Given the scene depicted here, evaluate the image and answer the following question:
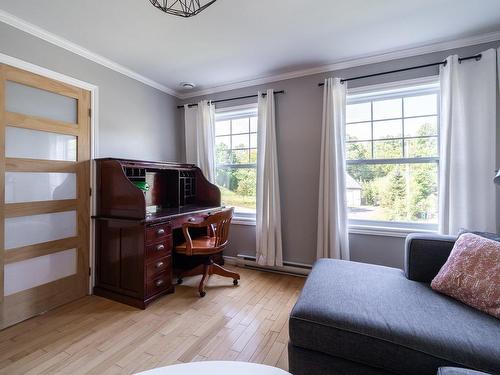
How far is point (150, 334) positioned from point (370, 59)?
320 centimetres

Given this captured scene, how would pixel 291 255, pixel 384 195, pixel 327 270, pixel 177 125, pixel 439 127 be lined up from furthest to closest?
pixel 177 125
pixel 291 255
pixel 384 195
pixel 439 127
pixel 327 270

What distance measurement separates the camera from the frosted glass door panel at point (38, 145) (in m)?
1.85

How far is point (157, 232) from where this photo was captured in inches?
86.4

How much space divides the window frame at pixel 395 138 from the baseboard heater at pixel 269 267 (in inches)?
27.7

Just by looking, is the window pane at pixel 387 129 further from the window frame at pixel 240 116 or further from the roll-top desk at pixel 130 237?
the roll-top desk at pixel 130 237

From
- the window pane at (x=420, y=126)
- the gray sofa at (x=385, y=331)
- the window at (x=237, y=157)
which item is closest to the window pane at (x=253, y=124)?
the window at (x=237, y=157)

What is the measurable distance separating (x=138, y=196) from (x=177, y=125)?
1.70 meters

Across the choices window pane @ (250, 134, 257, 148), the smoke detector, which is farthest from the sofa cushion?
the smoke detector

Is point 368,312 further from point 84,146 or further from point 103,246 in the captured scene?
point 84,146

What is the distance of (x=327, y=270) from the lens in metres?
1.69

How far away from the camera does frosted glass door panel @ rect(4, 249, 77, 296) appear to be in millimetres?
1852

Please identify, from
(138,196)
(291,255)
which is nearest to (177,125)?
(138,196)

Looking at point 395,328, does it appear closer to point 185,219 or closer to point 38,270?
point 185,219

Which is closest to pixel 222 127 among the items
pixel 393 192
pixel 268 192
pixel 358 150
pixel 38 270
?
pixel 268 192
